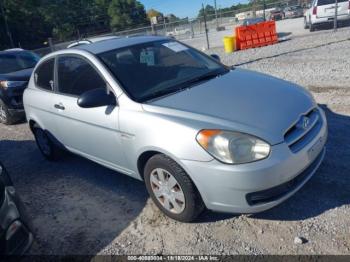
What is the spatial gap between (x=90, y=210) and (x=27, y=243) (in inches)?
41.5

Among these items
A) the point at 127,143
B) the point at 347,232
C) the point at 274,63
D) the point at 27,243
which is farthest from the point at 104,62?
the point at 274,63

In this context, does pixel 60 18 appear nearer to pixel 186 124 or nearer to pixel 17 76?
pixel 17 76

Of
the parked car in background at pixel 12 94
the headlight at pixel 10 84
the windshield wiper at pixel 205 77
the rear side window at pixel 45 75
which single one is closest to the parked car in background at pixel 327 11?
the parked car in background at pixel 12 94

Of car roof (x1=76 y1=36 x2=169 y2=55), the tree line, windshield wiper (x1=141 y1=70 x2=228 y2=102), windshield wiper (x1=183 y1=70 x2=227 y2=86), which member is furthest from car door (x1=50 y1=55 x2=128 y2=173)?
the tree line

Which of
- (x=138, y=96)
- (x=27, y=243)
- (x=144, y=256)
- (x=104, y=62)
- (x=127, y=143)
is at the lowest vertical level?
(x=144, y=256)

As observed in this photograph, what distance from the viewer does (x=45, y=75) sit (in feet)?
16.6

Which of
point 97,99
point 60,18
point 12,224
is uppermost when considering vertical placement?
point 60,18

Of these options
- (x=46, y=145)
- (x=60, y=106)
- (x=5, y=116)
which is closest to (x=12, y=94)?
(x=5, y=116)

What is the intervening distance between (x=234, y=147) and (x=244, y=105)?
0.55 m

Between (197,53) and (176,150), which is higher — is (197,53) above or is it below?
above

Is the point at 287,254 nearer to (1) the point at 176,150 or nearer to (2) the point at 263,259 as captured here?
(2) the point at 263,259

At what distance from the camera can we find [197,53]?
457cm

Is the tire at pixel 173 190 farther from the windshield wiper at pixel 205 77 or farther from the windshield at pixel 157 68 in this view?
the windshield wiper at pixel 205 77

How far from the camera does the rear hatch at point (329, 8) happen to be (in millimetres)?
15639
